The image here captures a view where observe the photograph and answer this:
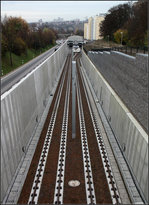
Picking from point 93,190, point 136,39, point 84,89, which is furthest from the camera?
point 136,39

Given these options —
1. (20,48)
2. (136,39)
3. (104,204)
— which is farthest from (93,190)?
(20,48)

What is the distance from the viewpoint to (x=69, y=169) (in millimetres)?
10234

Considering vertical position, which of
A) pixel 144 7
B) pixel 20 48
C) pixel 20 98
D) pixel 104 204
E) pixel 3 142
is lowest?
pixel 104 204

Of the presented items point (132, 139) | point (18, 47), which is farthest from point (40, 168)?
point (18, 47)

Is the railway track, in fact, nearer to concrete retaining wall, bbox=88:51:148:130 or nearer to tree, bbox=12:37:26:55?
concrete retaining wall, bbox=88:51:148:130

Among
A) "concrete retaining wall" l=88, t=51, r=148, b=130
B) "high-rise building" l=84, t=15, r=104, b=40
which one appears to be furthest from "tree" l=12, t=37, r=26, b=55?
"high-rise building" l=84, t=15, r=104, b=40

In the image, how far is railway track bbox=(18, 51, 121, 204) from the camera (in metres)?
8.54

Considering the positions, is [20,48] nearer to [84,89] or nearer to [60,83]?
[60,83]

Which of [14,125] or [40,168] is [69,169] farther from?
[14,125]

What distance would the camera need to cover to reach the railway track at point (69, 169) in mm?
8539

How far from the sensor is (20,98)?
35.3ft

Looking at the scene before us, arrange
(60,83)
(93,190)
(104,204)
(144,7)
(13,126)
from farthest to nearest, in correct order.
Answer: (144,7)
(60,83)
(13,126)
(93,190)
(104,204)

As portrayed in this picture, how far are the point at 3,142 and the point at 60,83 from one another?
22189mm

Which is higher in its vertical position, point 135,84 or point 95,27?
point 95,27
